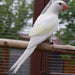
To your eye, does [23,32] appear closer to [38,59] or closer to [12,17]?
[12,17]

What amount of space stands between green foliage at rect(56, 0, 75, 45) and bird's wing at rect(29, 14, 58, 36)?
0.26 meters

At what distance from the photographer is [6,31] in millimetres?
1242

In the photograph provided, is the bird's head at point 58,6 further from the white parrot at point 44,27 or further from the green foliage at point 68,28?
the green foliage at point 68,28

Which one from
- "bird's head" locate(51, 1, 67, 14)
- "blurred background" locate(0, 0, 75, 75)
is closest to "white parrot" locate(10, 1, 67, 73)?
"bird's head" locate(51, 1, 67, 14)

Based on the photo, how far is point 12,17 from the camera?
1239mm

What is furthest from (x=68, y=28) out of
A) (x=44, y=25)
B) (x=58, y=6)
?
(x=44, y=25)

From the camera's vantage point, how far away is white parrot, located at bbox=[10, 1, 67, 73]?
84 centimetres

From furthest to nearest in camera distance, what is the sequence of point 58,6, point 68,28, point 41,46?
point 68,28
point 58,6
point 41,46

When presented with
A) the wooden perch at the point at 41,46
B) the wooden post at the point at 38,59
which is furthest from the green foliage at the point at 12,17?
the wooden perch at the point at 41,46

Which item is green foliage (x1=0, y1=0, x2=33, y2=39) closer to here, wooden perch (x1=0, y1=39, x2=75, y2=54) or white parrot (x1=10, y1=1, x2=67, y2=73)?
white parrot (x1=10, y1=1, x2=67, y2=73)

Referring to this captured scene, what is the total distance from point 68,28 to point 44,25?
0.33 m

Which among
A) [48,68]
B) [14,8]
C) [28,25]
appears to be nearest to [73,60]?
[48,68]

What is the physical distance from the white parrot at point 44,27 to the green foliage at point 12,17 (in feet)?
0.86

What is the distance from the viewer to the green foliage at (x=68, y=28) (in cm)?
122
